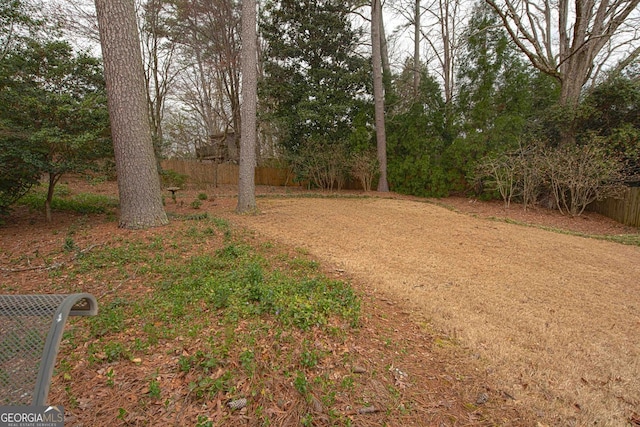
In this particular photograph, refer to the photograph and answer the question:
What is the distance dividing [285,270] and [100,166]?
453cm

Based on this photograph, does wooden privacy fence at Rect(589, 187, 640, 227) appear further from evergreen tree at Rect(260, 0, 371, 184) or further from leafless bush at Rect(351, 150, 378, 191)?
evergreen tree at Rect(260, 0, 371, 184)

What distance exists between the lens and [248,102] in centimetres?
631

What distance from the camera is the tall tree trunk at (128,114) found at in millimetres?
4148

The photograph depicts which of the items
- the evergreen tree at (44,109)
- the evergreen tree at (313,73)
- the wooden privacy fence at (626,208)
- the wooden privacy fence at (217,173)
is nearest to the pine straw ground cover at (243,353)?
the evergreen tree at (44,109)

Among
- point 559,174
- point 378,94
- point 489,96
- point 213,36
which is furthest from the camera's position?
point 213,36

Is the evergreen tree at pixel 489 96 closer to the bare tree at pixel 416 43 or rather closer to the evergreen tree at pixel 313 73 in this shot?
the bare tree at pixel 416 43

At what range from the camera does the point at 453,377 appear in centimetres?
183

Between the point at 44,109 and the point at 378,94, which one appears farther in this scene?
the point at 378,94

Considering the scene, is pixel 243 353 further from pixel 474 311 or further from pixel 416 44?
pixel 416 44

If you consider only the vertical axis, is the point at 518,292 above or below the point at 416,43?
below

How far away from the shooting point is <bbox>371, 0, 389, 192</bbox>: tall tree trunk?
10.7 meters

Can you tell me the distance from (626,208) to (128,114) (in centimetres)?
1122

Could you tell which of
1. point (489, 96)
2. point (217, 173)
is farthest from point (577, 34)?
point (217, 173)

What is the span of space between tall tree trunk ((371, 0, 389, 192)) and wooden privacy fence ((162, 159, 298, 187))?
15.9 ft
